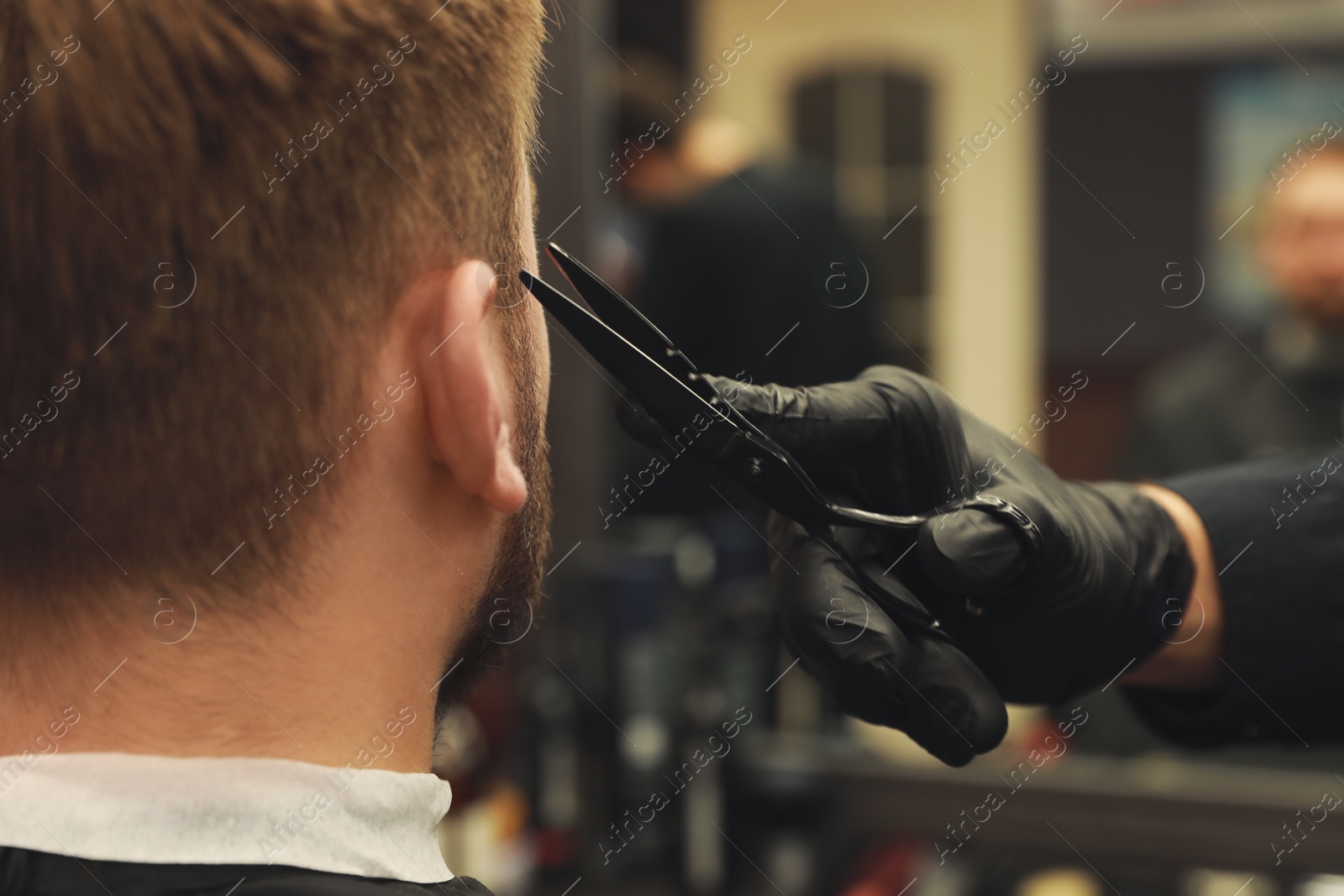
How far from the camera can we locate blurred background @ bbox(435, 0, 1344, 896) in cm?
171

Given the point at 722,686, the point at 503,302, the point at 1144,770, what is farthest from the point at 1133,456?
the point at 503,302

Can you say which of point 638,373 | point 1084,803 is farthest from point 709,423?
point 1084,803

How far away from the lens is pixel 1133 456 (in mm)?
2359

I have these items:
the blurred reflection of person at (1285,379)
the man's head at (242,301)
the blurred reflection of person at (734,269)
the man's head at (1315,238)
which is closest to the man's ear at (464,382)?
the man's head at (242,301)

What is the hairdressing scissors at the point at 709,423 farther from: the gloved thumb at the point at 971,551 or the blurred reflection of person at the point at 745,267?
the blurred reflection of person at the point at 745,267

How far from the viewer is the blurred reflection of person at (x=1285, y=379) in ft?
7.48

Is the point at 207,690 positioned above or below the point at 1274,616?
above

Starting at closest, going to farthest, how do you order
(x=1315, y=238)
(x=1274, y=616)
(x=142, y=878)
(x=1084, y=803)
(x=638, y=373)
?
(x=142, y=878) → (x=638, y=373) → (x=1274, y=616) → (x=1084, y=803) → (x=1315, y=238)

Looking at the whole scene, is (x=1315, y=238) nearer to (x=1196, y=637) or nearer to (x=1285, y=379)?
(x=1285, y=379)

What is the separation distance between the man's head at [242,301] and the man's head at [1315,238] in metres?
2.09

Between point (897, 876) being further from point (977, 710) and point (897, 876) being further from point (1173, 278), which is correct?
point (1173, 278)

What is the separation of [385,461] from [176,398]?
0.39 feet

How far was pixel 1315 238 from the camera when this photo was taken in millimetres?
2309

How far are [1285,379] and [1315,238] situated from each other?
28cm
